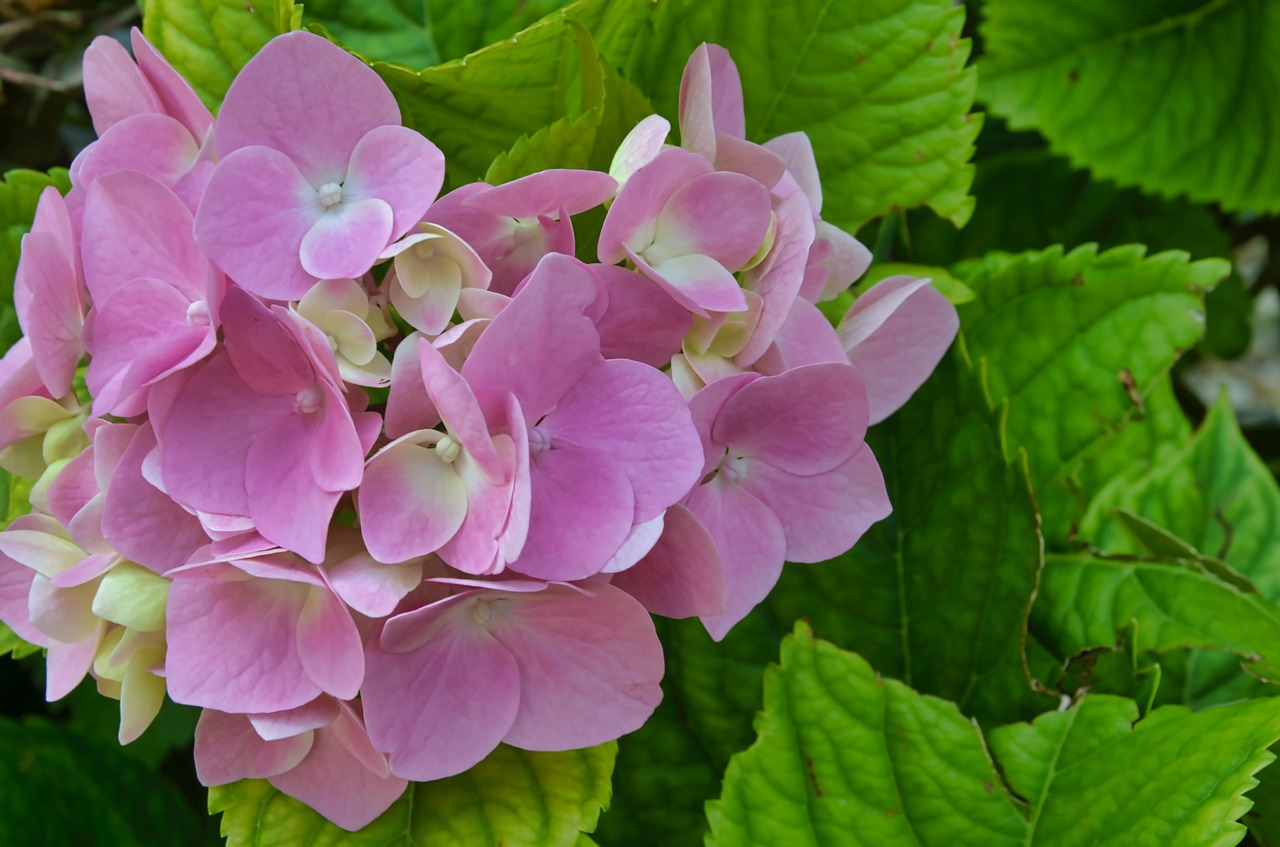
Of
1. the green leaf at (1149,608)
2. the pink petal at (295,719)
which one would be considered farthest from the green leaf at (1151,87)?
the pink petal at (295,719)

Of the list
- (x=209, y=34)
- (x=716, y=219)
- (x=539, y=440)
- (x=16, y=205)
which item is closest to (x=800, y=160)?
(x=716, y=219)

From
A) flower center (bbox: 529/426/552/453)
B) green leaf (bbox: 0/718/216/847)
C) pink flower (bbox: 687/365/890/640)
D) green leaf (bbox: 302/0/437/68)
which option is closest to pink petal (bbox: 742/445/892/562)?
pink flower (bbox: 687/365/890/640)

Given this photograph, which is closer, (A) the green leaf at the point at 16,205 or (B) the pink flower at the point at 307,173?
(B) the pink flower at the point at 307,173

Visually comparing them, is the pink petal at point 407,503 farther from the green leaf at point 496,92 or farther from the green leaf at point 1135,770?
the green leaf at point 1135,770

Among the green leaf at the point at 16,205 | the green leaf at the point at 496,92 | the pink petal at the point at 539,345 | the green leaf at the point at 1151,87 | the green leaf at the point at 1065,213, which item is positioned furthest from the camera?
the green leaf at the point at 1065,213

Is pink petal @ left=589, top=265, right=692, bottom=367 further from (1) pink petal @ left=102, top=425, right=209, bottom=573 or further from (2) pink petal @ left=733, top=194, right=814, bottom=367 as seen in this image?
(1) pink petal @ left=102, top=425, right=209, bottom=573

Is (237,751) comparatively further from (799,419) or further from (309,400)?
(799,419)
